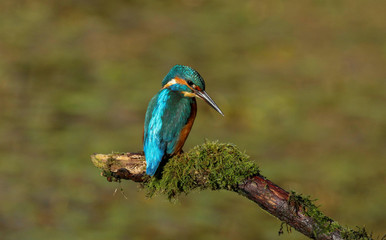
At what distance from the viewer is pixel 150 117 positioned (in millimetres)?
3525

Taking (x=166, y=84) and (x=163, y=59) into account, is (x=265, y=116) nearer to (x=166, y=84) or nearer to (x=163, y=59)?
(x=163, y=59)

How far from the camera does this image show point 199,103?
7938mm

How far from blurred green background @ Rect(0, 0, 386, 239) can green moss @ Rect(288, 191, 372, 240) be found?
3024mm

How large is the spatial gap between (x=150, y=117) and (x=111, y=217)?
2740mm

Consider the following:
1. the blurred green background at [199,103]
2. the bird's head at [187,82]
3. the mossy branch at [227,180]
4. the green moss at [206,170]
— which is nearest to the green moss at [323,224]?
the mossy branch at [227,180]

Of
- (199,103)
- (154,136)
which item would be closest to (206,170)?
(154,136)

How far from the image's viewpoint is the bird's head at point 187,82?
11.7ft

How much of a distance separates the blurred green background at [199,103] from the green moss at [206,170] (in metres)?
2.67

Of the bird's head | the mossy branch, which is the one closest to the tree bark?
the mossy branch

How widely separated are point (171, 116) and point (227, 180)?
55cm

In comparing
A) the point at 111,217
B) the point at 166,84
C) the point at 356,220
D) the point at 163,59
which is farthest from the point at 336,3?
the point at 166,84

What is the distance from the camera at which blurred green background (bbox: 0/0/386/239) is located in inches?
243

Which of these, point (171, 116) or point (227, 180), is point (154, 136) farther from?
point (227, 180)

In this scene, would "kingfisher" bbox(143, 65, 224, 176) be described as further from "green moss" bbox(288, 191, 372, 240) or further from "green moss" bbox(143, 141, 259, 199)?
"green moss" bbox(288, 191, 372, 240)
